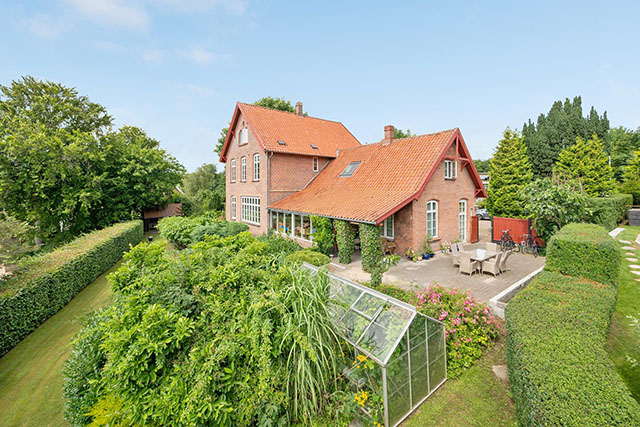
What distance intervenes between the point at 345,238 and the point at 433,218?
496cm

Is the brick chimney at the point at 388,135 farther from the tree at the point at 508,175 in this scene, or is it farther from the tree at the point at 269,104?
the tree at the point at 269,104

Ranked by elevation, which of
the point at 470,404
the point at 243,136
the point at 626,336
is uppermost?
the point at 243,136

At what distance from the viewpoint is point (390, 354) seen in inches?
152

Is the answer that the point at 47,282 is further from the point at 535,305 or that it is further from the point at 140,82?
the point at 535,305

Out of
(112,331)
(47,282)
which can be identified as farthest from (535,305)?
(47,282)

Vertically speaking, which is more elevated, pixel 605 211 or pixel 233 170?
pixel 233 170

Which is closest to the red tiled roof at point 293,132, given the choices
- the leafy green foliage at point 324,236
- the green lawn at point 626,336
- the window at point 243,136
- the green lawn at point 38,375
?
the window at point 243,136

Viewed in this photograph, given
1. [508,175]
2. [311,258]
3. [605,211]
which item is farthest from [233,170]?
[605,211]

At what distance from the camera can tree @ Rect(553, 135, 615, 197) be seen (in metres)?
24.8

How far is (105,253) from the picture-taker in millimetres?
13883

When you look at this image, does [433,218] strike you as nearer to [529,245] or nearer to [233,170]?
[529,245]

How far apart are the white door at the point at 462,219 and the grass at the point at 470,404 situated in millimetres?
11339

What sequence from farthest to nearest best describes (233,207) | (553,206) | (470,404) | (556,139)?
(556,139) < (233,207) < (553,206) < (470,404)

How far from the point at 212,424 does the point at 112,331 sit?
201 centimetres
